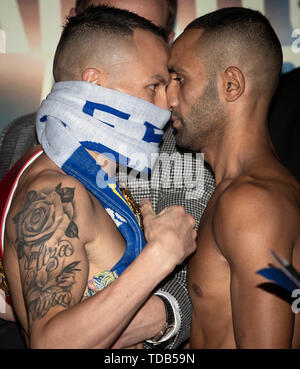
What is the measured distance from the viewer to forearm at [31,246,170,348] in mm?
1378

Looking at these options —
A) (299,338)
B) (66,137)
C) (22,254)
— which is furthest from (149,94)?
(299,338)

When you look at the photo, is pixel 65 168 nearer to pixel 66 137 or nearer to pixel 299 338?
pixel 66 137

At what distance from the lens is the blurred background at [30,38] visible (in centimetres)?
335

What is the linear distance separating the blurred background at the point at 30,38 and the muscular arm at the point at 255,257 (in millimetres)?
2153

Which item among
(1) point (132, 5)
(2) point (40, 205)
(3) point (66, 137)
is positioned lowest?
(2) point (40, 205)

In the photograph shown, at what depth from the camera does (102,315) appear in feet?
4.66

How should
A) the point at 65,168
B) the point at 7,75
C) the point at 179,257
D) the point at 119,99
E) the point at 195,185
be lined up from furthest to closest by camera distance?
the point at 7,75, the point at 195,185, the point at 119,99, the point at 65,168, the point at 179,257

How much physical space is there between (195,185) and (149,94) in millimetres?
816

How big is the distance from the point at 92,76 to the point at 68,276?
35.3 inches

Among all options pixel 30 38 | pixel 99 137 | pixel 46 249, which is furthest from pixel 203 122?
pixel 30 38

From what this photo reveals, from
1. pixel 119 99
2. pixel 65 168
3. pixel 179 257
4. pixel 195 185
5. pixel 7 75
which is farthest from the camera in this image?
pixel 7 75

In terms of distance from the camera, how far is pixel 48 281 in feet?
4.71

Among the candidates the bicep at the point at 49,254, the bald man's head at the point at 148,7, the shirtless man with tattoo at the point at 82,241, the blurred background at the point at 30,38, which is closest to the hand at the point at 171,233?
the shirtless man with tattoo at the point at 82,241

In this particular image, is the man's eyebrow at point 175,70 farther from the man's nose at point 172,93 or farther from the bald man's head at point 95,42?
the bald man's head at point 95,42
